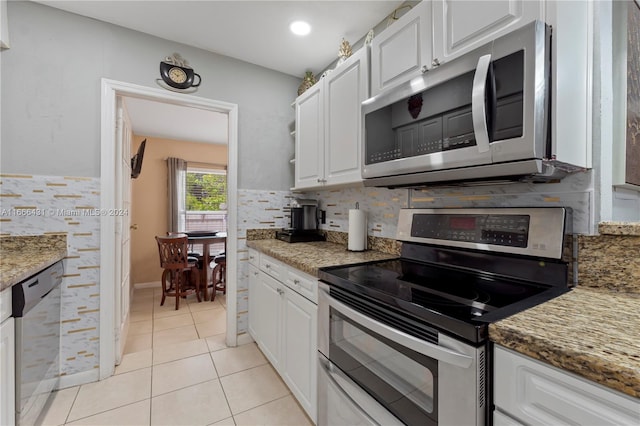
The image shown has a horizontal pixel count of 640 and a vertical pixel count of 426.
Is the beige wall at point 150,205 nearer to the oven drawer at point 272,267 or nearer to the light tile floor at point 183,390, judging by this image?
the light tile floor at point 183,390

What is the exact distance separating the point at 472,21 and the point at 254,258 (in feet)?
6.64

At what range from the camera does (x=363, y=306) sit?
1.06m

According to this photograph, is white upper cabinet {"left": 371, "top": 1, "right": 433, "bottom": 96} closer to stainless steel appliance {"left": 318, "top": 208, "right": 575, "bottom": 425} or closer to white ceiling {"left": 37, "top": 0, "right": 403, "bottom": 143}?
white ceiling {"left": 37, "top": 0, "right": 403, "bottom": 143}

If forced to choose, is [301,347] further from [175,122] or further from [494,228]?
[175,122]

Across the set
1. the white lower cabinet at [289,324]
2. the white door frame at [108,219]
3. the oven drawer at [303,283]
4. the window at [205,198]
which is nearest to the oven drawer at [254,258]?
the white lower cabinet at [289,324]

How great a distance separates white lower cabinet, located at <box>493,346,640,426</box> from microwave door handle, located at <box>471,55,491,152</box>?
0.66m

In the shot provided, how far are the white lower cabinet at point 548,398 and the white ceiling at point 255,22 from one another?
1.98 meters

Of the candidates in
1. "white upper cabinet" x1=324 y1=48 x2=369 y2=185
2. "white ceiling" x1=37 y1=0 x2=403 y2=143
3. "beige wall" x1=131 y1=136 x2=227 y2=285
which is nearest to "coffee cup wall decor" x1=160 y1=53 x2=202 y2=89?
"white ceiling" x1=37 y1=0 x2=403 y2=143

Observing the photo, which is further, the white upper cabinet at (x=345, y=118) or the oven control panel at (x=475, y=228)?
the white upper cabinet at (x=345, y=118)

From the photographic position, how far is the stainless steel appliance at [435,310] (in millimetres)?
750

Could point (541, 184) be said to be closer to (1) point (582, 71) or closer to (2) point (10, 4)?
(1) point (582, 71)

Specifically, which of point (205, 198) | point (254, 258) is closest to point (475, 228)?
point (254, 258)

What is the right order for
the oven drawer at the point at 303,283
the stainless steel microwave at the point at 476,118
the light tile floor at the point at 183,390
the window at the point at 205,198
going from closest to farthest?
the stainless steel microwave at the point at 476,118, the oven drawer at the point at 303,283, the light tile floor at the point at 183,390, the window at the point at 205,198

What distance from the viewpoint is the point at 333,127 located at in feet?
6.37
